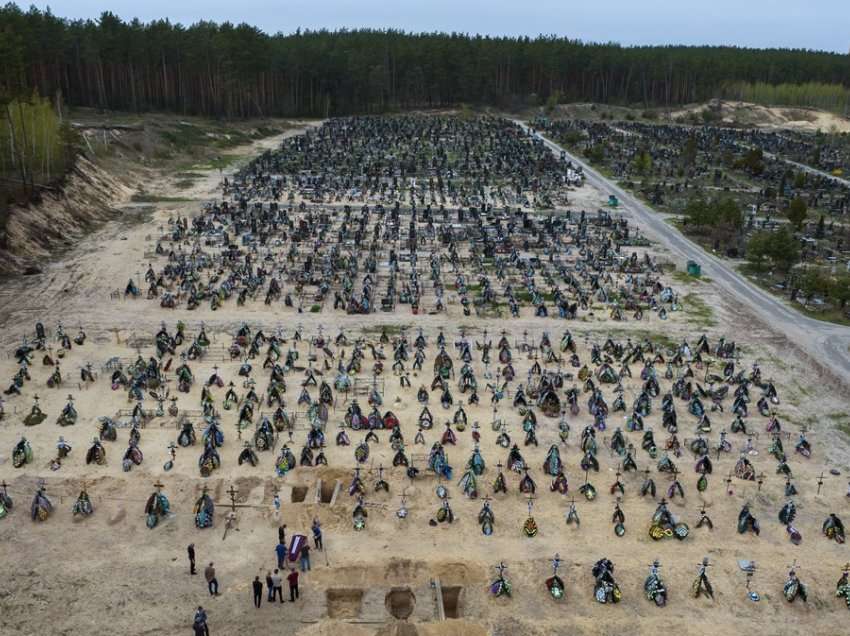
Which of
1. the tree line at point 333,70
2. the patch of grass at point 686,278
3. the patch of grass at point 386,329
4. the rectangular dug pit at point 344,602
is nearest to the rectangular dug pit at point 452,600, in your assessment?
the rectangular dug pit at point 344,602

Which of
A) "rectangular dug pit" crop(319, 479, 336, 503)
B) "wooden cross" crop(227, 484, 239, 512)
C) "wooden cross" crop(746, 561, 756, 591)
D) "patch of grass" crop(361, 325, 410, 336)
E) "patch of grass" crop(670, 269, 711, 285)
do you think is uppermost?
"patch of grass" crop(670, 269, 711, 285)

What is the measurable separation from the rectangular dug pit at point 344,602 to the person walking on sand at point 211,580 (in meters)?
3.21

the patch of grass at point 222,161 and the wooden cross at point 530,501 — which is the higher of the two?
the patch of grass at point 222,161

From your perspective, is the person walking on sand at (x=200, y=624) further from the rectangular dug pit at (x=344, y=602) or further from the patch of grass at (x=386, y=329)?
the patch of grass at (x=386, y=329)

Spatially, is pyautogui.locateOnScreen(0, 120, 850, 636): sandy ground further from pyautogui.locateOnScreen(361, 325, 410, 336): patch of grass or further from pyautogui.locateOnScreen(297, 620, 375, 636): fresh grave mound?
pyautogui.locateOnScreen(361, 325, 410, 336): patch of grass

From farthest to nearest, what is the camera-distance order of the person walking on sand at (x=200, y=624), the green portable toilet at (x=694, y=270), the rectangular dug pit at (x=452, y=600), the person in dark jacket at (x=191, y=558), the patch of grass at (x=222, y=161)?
the patch of grass at (x=222, y=161), the green portable toilet at (x=694, y=270), the person in dark jacket at (x=191, y=558), the rectangular dug pit at (x=452, y=600), the person walking on sand at (x=200, y=624)

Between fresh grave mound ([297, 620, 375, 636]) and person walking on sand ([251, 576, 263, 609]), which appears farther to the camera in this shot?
person walking on sand ([251, 576, 263, 609])

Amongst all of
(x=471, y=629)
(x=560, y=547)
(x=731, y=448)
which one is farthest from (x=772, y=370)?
(x=471, y=629)

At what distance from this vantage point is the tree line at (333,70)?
105 metres

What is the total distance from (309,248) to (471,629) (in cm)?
4127

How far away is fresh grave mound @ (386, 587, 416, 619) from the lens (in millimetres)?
20297

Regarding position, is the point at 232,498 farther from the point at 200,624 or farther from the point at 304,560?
the point at 200,624

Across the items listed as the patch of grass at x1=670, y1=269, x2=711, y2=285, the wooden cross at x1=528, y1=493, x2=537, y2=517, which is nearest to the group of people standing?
the wooden cross at x1=528, y1=493, x2=537, y2=517

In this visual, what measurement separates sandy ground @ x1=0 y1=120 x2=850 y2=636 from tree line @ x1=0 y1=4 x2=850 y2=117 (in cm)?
6151
